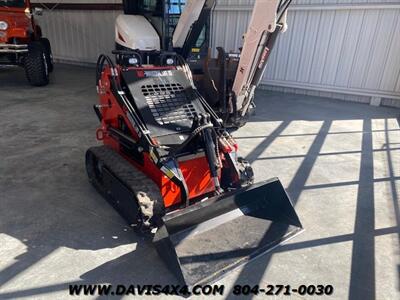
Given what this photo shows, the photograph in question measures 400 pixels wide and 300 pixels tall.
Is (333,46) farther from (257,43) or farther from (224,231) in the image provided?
(224,231)

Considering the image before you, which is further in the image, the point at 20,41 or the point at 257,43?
the point at 20,41

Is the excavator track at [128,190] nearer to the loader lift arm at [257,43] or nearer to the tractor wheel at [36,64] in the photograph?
the loader lift arm at [257,43]

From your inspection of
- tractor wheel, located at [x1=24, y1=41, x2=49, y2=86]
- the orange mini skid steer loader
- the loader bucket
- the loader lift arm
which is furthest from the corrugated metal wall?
the loader bucket

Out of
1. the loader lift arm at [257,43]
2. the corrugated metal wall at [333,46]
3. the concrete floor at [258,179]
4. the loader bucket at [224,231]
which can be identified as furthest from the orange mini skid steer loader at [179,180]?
the corrugated metal wall at [333,46]

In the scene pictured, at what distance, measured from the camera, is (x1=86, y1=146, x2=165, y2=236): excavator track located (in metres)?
2.20

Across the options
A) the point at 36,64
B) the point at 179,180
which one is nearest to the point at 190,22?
the point at 179,180

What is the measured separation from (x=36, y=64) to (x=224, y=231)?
6.21 m

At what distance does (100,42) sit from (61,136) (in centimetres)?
678

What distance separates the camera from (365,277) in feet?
6.70

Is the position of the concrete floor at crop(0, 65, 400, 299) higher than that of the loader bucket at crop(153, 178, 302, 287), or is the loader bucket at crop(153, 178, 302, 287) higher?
the loader bucket at crop(153, 178, 302, 287)

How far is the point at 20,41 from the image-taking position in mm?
6594

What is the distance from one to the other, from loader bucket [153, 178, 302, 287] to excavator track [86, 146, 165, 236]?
0.64 ft

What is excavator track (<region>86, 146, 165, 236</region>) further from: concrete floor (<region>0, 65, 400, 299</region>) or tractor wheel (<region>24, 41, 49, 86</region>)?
tractor wheel (<region>24, 41, 49, 86</region>)

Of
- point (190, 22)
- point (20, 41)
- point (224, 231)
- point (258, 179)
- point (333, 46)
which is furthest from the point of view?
point (333, 46)
